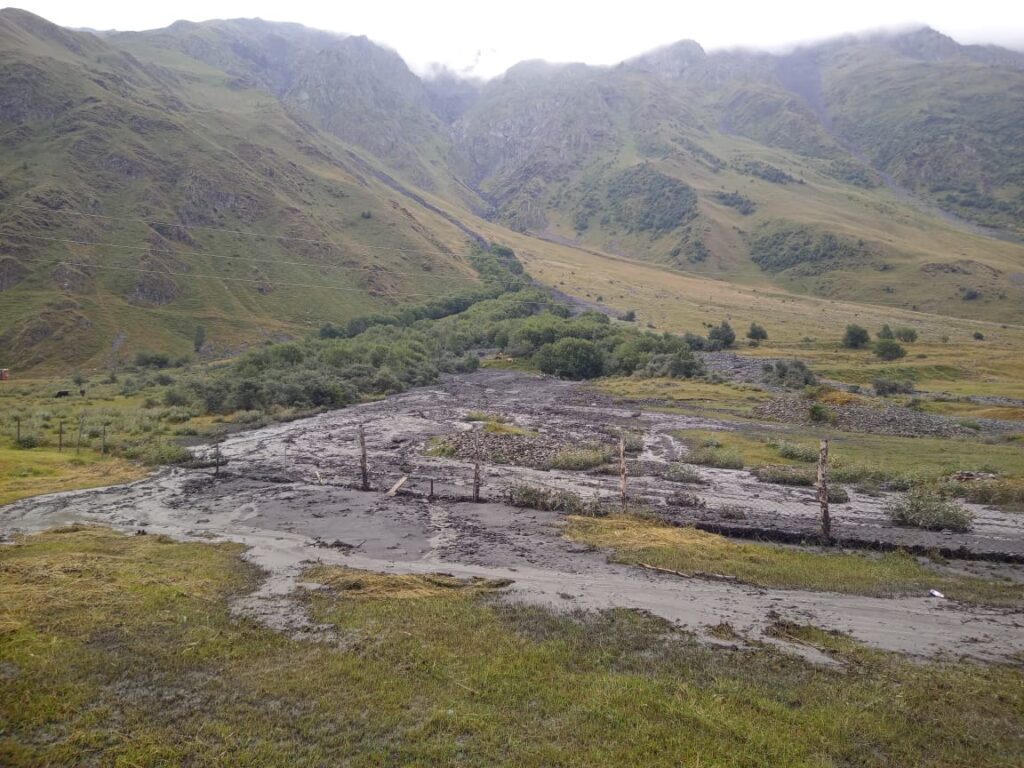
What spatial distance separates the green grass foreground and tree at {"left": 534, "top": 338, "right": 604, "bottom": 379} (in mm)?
88460

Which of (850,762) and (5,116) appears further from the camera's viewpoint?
(5,116)

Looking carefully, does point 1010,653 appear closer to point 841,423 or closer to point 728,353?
point 841,423

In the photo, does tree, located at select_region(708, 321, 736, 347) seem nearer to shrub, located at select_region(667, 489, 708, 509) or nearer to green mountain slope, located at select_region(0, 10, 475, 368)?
green mountain slope, located at select_region(0, 10, 475, 368)

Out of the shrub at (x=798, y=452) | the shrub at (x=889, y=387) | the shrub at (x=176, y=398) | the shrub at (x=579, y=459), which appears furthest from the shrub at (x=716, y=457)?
the shrub at (x=176, y=398)

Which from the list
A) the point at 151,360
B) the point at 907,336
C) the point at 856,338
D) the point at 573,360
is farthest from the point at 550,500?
the point at 907,336

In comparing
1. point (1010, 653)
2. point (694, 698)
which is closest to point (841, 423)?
point (1010, 653)

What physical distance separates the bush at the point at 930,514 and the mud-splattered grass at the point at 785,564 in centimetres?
555

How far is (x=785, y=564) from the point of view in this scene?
27328 mm

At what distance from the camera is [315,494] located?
41844 millimetres

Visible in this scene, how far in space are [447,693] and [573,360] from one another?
95.0 meters

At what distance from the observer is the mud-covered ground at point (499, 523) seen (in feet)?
72.1

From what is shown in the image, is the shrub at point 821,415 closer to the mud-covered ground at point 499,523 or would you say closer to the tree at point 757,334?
the mud-covered ground at point 499,523

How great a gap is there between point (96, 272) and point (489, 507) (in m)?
140

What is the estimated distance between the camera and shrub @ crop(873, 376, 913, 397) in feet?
265
